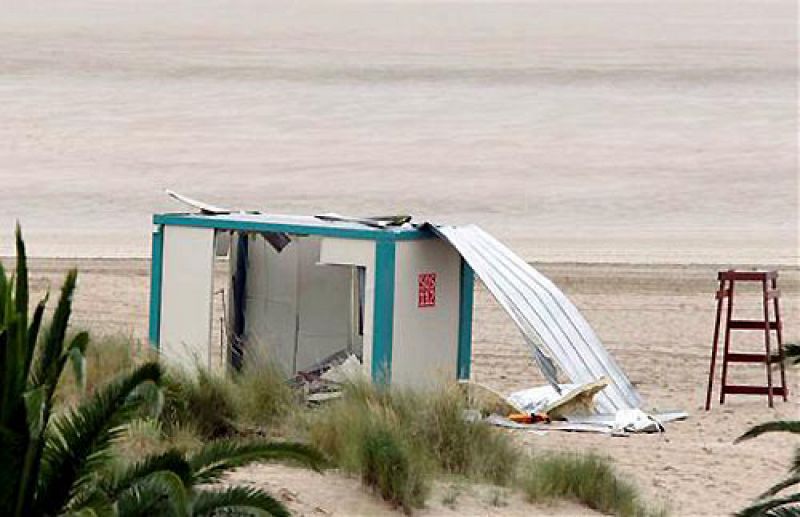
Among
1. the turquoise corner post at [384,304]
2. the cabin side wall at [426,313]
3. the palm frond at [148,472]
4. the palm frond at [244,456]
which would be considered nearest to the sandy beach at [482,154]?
the cabin side wall at [426,313]

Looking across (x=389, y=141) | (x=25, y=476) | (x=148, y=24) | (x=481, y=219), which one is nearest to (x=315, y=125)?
(x=389, y=141)

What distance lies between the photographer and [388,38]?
171 feet

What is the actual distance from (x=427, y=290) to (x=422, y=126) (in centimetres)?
2507

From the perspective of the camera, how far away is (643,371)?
17.1 m

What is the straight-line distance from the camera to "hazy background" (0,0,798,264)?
3041 cm

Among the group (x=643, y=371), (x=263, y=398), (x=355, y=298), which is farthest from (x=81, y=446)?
(x=643, y=371)

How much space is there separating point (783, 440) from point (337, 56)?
115 ft

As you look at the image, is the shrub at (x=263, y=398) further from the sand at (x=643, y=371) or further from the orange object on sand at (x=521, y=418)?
the orange object on sand at (x=521, y=418)

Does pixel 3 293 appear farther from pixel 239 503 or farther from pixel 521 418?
pixel 521 418

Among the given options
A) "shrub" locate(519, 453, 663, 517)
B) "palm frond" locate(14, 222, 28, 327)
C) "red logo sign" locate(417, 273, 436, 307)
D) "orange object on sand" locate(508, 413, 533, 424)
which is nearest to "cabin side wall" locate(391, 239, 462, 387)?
"red logo sign" locate(417, 273, 436, 307)

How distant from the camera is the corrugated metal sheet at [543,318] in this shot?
45.2 feet

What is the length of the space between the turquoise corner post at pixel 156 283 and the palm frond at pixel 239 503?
664cm

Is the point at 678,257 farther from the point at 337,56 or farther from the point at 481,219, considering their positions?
the point at 337,56

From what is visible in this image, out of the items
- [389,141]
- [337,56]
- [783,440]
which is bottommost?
[783,440]
